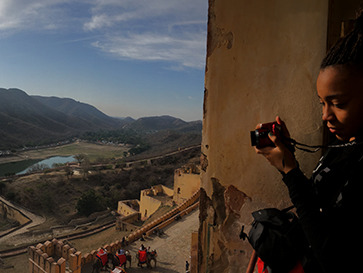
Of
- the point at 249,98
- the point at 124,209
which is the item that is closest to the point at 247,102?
the point at 249,98

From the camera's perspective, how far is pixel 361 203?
73 centimetres

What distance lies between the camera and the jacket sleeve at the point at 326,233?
2.38ft

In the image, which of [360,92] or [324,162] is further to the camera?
[324,162]

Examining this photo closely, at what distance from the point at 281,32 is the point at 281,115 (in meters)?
0.48

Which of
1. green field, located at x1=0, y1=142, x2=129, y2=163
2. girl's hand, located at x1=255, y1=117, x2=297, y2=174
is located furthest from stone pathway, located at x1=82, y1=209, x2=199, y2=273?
green field, located at x1=0, y1=142, x2=129, y2=163

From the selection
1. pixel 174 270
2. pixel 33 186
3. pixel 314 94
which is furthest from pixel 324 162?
pixel 33 186

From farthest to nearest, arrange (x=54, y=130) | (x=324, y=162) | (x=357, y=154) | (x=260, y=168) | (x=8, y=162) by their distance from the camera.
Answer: (x=54, y=130) → (x=8, y=162) → (x=260, y=168) → (x=324, y=162) → (x=357, y=154)

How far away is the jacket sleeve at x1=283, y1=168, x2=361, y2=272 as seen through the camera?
72 cm

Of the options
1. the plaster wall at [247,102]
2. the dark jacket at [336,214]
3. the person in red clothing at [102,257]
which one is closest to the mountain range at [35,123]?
the person in red clothing at [102,257]

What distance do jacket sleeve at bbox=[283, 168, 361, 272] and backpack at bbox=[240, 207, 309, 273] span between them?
0.16 metres

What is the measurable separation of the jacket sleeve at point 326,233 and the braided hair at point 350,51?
0.45 meters

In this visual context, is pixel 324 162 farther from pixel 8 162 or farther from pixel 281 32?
pixel 8 162

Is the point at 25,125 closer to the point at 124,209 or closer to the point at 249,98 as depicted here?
the point at 124,209

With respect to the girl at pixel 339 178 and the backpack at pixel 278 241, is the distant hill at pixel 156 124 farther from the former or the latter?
the girl at pixel 339 178
